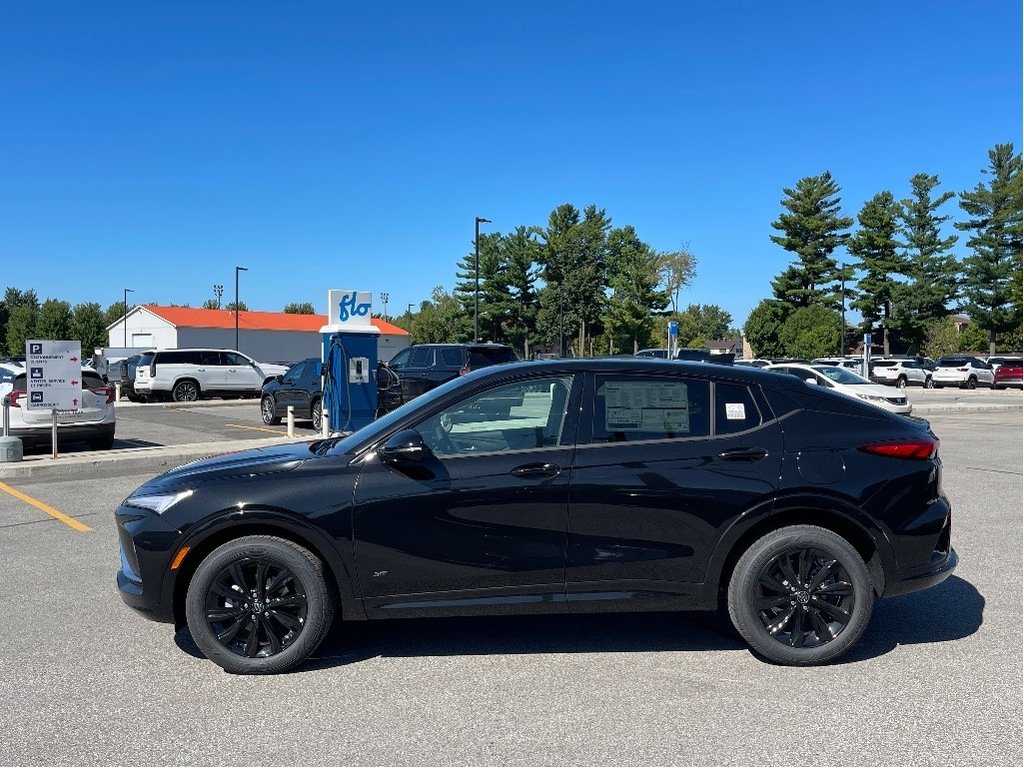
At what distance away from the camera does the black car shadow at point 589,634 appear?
185 inches

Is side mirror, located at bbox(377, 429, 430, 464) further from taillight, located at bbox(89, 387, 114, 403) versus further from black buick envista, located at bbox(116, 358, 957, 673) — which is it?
taillight, located at bbox(89, 387, 114, 403)

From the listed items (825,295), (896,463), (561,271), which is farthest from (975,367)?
(896,463)

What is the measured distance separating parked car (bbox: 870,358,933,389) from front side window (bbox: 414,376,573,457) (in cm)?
4640

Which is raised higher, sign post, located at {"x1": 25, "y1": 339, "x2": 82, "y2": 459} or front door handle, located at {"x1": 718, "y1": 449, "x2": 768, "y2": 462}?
sign post, located at {"x1": 25, "y1": 339, "x2": 82, "y2": 459}

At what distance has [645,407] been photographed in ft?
15.0

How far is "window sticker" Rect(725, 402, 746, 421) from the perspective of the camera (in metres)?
4.58

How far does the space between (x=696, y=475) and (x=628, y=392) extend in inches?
22.3

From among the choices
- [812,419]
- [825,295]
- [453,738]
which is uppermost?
[825,295]

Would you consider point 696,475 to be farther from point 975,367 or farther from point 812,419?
point 975,367

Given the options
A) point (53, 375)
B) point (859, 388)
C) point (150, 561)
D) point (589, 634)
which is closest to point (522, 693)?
point (589, 634)

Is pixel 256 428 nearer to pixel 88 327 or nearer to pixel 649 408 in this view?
pixel 649 408

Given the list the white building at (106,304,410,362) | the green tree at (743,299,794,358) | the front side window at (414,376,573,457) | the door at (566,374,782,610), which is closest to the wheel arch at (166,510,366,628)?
the front side window at (414,376,573,457)

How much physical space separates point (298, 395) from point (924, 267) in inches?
2411

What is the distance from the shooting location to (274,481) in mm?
4328
